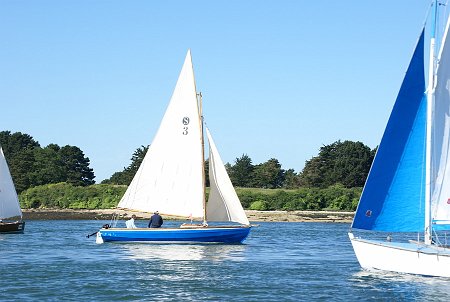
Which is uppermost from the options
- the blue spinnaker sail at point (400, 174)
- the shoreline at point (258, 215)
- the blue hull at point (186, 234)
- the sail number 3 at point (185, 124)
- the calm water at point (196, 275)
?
the sail number 3 at point (185, 124)

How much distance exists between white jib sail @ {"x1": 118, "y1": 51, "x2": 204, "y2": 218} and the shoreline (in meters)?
50.1

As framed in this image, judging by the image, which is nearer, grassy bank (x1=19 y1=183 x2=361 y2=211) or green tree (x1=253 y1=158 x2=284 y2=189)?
grassy bank (x1=19 y1=183 x2=361 y2=211)

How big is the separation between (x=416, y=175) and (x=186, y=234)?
22.8 meters

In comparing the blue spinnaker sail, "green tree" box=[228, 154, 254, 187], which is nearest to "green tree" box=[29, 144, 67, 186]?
"green tree" box=[228, 154, 254, 187]

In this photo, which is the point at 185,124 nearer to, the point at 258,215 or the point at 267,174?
the point at 258,215

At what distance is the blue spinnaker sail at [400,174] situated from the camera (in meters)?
33.6

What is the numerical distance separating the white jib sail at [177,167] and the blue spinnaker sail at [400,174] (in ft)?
Result: 75.5

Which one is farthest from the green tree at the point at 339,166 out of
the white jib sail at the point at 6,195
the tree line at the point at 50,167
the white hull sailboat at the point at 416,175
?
the white hull sailboat at the point at 416,175

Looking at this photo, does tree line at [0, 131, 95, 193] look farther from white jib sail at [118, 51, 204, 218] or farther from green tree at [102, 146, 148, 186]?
white jib sail at [118, 51, 204, 218]

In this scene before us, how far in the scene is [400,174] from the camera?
3400 cm

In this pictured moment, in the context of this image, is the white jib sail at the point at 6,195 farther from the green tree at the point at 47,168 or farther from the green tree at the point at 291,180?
the green tree at the point at 291,180

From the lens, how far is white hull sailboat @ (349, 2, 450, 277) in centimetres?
3284

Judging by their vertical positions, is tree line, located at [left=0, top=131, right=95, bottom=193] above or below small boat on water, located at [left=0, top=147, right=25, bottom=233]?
above

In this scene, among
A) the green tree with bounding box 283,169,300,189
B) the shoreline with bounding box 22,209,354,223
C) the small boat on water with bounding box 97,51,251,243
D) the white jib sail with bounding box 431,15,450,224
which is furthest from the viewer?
the green tree with bounding box 283,169,300,189
